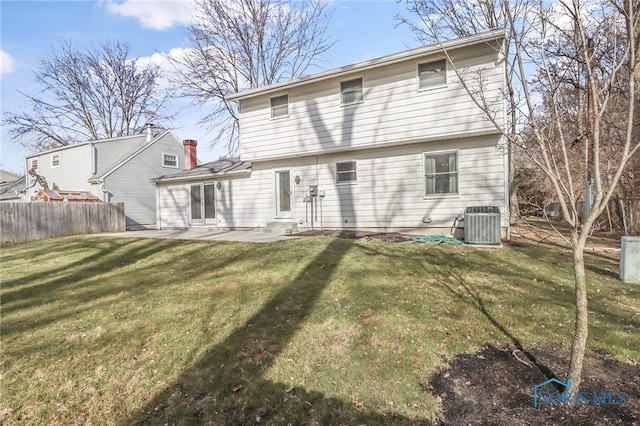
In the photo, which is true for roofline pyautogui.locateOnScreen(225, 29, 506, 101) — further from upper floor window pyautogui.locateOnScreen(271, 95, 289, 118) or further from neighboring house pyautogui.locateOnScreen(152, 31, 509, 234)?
upper floor window pyautogui.locateOnScreen(271, 95, 289, 118)

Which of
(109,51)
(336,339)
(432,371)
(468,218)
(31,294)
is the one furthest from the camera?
(109,51)

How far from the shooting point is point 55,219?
14.3m

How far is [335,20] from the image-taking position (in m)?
20.1

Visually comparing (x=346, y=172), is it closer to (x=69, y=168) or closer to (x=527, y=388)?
(x=527, y=388)

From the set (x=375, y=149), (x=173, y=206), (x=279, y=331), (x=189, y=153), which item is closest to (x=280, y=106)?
(x=375, y=149)

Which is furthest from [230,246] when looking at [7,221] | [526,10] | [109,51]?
[109,51]

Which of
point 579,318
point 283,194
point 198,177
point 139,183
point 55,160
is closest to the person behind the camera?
point 579,318

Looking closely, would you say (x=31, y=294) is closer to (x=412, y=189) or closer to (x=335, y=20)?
(x=412, y=189)

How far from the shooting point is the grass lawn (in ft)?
8.83

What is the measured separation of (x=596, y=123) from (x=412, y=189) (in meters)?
7.56

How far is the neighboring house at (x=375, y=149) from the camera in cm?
890

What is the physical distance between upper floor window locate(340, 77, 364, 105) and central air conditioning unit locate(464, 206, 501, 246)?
17.3 ft

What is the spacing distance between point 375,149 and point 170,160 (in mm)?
16985

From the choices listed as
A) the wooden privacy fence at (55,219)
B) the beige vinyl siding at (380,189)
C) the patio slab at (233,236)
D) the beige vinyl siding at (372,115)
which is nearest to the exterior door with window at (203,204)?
the beige vinyl siding at (380,189)
